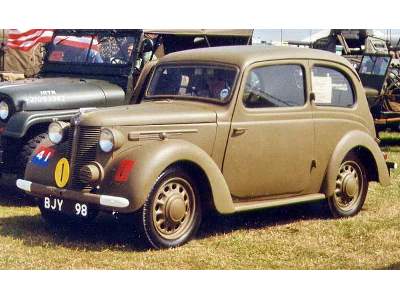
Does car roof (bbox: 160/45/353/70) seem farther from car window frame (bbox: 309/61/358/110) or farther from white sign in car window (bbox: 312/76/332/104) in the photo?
white sign in car window (bbox: 312/76/332/104)

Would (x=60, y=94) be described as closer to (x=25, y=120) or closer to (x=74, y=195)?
(x=25, y=120)

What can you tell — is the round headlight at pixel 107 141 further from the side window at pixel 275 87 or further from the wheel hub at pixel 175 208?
the side window at pixel 275 87

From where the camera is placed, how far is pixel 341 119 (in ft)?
18.4

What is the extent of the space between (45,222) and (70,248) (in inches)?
32.2

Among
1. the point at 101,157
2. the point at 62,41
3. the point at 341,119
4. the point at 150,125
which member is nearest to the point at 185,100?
the point at 150,125

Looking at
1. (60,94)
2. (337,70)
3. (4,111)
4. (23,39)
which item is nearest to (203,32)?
(60,94)

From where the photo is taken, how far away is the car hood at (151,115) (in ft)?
15.1

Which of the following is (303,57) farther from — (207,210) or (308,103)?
(207,210)

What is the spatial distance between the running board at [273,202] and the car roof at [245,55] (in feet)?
3.30

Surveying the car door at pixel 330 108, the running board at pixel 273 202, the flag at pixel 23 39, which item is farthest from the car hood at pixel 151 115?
the flag at pixel 23 39

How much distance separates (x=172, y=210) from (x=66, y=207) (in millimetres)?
705

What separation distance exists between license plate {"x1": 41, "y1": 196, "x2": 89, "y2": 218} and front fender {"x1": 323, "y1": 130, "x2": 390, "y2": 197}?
1.98m

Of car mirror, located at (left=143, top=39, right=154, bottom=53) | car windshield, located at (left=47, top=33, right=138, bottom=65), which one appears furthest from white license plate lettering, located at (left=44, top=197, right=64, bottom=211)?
car mirror, located at (left=143, top=39, right=154, bottom=53)
